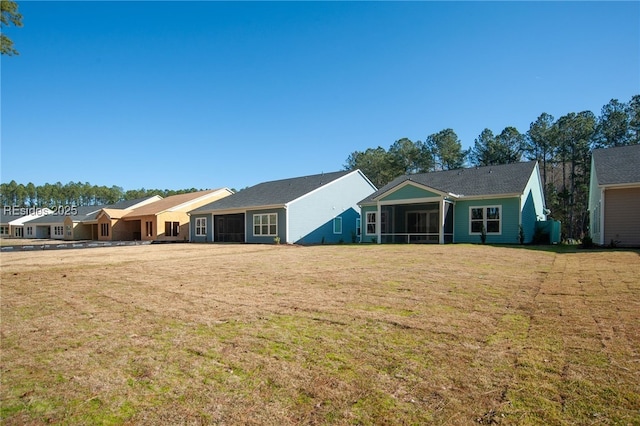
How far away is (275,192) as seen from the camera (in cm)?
2880

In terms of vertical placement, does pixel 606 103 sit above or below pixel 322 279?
above

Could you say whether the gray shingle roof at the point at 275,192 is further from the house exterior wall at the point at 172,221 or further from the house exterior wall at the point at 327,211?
the house exterior wall at the point at 172,221

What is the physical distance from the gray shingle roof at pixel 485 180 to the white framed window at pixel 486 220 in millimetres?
942

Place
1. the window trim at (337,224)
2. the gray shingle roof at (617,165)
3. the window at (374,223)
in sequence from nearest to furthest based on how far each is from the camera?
the gray shingle roof at (617,165)
the window at (374,223)
the window trim at (337,224)

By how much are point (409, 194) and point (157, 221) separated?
24071 mm

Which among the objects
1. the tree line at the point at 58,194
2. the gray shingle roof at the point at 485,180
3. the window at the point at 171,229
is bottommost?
the window at the point at 171,229

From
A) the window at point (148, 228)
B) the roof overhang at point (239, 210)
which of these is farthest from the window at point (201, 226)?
the window at point (148, 228)

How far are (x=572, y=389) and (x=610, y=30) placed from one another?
16.3 meters

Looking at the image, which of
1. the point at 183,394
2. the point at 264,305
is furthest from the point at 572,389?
the point at 264,305

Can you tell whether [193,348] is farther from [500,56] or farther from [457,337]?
[500,56]

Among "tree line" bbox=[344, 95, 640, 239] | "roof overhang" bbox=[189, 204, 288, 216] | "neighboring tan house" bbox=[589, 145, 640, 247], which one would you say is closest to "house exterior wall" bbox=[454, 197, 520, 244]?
"neighboring tan house" bbox=[589, 145, 640, 247]

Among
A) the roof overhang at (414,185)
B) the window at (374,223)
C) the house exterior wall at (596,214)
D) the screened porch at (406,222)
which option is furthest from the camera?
the window at (374,223)

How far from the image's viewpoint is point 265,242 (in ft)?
84.8

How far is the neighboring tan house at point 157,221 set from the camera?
34.2 m
